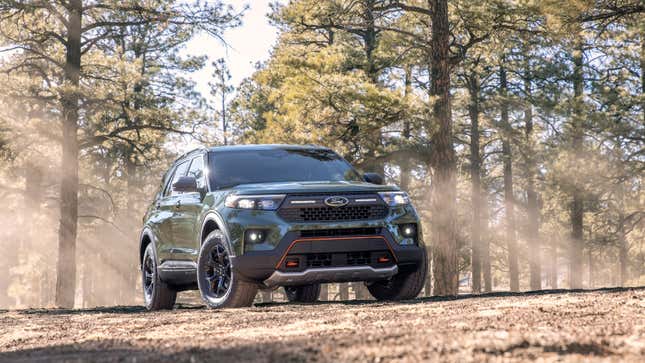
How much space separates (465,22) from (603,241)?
692 inches

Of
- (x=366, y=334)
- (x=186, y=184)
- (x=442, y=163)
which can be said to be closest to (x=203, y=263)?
(x=186, y=184)

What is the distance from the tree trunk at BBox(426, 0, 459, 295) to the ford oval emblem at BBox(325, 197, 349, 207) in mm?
8942

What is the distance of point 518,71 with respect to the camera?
112 ft

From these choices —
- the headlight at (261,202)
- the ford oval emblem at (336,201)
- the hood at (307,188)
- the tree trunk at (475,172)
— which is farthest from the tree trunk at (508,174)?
the headlight at (261,202)

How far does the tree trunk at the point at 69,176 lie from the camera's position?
73.5ft

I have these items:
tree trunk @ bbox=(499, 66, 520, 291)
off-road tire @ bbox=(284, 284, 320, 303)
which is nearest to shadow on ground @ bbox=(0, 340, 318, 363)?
off-road tire @ bbox=(284, 284, 320, 303)

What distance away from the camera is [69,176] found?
22.4 meters

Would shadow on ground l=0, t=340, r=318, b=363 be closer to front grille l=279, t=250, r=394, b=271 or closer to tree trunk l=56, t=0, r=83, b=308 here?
front grille l=279, t=250, r=394, b=271

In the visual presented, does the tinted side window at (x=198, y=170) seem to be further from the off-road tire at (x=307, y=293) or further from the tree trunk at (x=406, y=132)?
the tree trunk at (x=406, y=132)

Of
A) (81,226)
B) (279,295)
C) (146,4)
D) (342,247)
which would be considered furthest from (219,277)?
(279,295)

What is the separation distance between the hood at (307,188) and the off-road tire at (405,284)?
0.93m

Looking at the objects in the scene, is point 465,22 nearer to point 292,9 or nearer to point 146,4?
point 292,9

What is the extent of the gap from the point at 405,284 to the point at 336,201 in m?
1.47

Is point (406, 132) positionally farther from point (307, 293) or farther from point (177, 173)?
point (177, 173)
